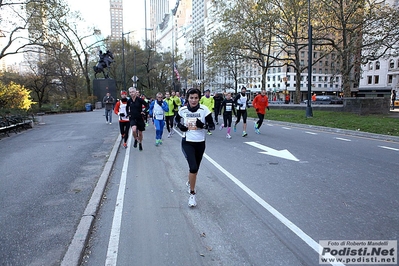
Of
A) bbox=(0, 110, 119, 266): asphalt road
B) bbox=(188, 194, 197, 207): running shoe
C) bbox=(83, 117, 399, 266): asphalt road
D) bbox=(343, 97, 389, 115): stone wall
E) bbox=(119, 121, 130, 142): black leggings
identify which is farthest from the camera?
bbox=(343, 97, 389, 115): stone wall

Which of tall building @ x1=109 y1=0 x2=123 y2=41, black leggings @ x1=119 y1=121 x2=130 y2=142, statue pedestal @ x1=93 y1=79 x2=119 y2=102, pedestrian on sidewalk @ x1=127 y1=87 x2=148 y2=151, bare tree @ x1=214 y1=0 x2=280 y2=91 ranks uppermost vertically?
tall building @ x1=109 y1=0 x2=123 y2=41

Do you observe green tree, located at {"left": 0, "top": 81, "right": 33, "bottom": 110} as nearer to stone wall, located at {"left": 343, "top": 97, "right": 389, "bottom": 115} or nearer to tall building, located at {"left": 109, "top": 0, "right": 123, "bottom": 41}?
stone wall, located at {"left": 343, "top": 97, "right": 389, "bottom": 115}

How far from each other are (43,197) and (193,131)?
113 inches

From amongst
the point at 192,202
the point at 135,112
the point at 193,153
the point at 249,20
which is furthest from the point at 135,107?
the point at 249,20

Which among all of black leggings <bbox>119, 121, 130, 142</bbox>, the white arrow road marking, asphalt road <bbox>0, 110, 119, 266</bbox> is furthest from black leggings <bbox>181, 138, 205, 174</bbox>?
black leggings <bbox>119, 121, 130, 142</bbox>

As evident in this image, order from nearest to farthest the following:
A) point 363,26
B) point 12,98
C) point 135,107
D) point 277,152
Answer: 1. point 277,152
2. point 135,107
3. point 12,98
4. point 363,26

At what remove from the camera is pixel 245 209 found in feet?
15.1

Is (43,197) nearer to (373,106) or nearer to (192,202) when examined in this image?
(192,202)

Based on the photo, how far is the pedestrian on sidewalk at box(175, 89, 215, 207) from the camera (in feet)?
15.8

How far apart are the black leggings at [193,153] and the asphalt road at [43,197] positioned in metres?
1.78

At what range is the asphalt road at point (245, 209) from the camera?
3.43 m

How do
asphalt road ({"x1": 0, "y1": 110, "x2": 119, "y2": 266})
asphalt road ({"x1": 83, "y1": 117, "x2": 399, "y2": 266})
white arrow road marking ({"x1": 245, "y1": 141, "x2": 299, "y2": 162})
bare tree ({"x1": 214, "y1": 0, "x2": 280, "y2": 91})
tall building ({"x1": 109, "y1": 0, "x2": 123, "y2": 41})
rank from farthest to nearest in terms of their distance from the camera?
tall building ({"x1": 109, "y1": 0, "x2": 123, "y2": 41})
bare tree ({"x1": 214, "y1": 0, "x2": 280, "y2": 91})
white arrow road marking ({"x1": 245, "y1": 141, "x2": 299, "y2": 162})
asphalt road ({"x1": 0, "y1": 110, "x2": 119, "y2": 266})
asphalt road ({"x1": 83, "y1": 117, "x2": 399, "y2": 266})

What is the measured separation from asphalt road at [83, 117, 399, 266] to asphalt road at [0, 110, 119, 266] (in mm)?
433

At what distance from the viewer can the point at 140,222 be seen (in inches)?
166
